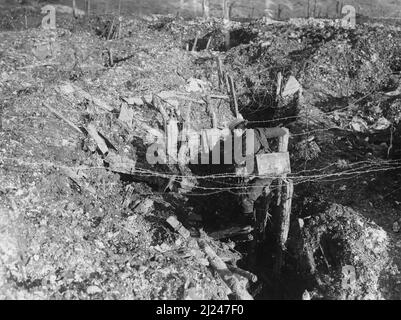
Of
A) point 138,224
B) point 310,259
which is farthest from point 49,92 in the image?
point 310,259

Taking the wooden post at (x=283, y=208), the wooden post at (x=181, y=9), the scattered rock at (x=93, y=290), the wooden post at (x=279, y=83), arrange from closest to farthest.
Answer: the scattered rock at (x=93, y=290) → the wooden post at (x=283, y=208) → the wooden post at (x=279, y=83) → the wooden post at (x=181, y=9)

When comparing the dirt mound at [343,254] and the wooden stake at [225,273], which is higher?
the dirt mound at [343,254]

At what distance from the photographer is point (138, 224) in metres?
8.66

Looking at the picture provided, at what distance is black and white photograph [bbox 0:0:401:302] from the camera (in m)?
7.46

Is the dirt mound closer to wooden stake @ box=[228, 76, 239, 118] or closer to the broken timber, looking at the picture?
the broken timber

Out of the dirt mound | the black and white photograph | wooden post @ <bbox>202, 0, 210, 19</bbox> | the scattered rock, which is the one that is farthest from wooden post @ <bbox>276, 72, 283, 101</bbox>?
wooden post @ <bbox>202, 0, 210, 19</bbox>

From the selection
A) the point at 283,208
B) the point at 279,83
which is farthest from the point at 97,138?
the point at 279,83

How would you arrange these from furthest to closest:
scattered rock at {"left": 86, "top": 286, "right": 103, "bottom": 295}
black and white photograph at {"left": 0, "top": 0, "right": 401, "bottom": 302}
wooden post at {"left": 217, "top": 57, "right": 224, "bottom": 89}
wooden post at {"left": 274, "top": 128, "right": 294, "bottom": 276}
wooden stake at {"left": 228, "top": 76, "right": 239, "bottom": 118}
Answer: wooden post at {"left": 217, "top": 57, "right": 224, "bottom": 89}
wooden stake at {"left": 228, "top": 76, "right": 239, "bottom": 118}
wooden post at {"left": 274, "top": 128, "right": 294, "bottom": 276}
black and white photograph at {"left": 0, "top": 0, "right": 401, "bottom": 302}
scattered rock at {"left": 86, "top": 286, "right": 103, "bottom": 295}

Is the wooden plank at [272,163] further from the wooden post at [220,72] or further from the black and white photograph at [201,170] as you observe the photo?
the wooden post at [220,72]

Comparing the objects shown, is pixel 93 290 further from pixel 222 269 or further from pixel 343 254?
pixel 343 254

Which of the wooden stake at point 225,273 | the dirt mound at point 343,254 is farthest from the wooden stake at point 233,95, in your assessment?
the wooden stake at point 225,273

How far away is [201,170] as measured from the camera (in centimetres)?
1065

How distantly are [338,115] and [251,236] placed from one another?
4.62 m

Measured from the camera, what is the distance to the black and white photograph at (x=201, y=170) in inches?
294
